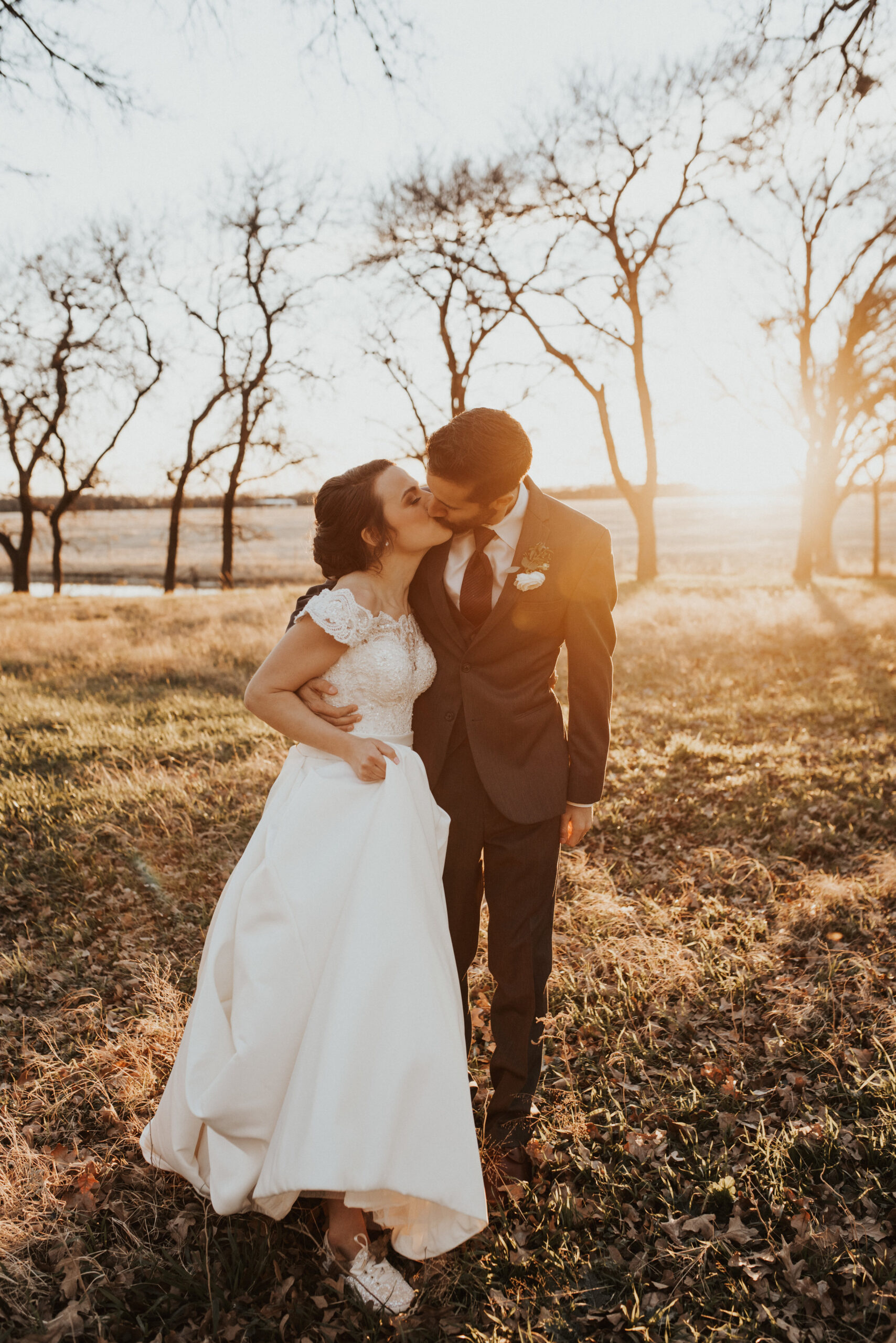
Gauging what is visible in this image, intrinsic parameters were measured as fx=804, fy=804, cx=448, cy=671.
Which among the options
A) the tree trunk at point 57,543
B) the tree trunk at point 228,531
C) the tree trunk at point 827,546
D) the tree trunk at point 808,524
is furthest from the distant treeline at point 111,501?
the tree trunk at point 827,546

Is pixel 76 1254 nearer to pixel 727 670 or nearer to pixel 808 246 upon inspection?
pixel 727 670

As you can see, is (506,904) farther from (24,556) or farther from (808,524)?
(24,556)

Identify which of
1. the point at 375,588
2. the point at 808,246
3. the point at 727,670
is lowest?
the point at 727,670

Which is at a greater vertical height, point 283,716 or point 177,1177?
point 283,716

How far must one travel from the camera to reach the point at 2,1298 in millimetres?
2760

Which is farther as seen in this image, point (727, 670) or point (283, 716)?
point (727, 670)

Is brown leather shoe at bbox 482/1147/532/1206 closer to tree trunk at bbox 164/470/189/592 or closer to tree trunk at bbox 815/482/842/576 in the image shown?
tree trunk at bbox 164/470/189/592

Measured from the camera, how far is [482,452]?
8.82 feet

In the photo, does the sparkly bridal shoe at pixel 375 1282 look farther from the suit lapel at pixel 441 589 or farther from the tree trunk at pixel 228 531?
the tree trunk at pixel 228 531

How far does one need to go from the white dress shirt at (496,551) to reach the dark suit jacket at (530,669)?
0.03 metres

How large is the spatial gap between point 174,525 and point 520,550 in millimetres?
29363

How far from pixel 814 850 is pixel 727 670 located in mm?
6404

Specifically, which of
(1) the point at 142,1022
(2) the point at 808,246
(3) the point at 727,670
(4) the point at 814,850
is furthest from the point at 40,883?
(2) the point at 808,246

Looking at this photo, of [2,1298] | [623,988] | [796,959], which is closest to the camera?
[2,1298]
